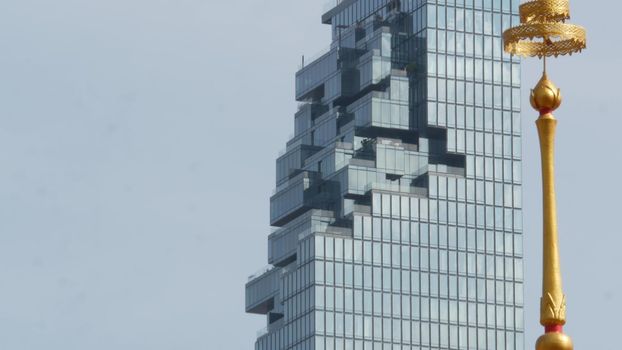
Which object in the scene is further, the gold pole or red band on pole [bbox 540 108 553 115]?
red band on pole [bbox 540 108 553 115]

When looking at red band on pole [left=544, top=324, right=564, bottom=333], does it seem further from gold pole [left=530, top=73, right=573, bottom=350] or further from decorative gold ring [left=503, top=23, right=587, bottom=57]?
decorative gold ring [left=503, top=23, right=587, bottom=57]

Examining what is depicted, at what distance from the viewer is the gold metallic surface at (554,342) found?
56.7m

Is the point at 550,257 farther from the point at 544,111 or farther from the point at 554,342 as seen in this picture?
the point at 544,111

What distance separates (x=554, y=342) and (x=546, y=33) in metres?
7.64

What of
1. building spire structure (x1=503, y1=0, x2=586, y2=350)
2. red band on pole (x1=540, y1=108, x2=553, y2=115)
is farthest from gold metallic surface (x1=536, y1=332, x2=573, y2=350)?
red band on pole (x1=540, y1=108, x2=553, y2=115)

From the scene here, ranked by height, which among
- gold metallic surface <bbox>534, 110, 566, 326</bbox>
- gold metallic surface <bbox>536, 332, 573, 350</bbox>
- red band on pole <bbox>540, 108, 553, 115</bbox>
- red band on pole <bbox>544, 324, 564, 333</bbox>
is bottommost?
gold metallic surface <bbox>536, 332, 573, 350</bbox>

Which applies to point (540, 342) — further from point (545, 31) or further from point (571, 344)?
point (545, 31)

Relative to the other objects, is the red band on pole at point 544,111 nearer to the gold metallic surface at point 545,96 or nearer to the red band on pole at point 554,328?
the gold metallic surface at point 545,96

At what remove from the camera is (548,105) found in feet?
195

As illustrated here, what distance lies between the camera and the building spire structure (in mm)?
57625

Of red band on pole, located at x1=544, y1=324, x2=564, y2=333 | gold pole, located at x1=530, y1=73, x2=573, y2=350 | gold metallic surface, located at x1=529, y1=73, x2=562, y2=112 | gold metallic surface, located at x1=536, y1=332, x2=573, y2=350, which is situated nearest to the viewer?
gold metallic surface, located at x1=536, y1=332, x2=573, y2=350

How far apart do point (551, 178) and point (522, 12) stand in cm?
475

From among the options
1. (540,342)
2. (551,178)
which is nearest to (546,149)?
(551,178)

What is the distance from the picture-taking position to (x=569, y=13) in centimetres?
6047
